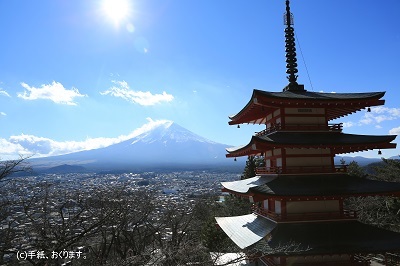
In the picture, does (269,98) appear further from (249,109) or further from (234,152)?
(234,152)

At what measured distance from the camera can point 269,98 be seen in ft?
38.6

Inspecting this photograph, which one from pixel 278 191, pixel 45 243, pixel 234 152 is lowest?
pixel 45 243

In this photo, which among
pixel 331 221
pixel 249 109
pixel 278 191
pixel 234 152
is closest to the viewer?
pixel 278 191

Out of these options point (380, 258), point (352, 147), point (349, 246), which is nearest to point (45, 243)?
point (349, 246)

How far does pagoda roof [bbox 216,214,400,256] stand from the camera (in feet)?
33.1

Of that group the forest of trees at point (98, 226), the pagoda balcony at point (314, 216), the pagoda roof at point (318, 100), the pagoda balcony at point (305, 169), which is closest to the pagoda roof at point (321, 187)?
the pagoda balcony at point (305, 169)

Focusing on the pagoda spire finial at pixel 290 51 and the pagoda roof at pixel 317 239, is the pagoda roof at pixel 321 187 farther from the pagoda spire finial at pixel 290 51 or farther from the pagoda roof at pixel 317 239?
the pagoda spire finial at pixel 290 51

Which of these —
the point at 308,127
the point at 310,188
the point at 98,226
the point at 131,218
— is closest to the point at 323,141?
the point at 308,127

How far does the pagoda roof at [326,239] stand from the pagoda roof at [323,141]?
2952 millimetres

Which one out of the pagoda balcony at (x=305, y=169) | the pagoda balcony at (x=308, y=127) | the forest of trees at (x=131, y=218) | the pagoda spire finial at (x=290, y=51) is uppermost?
the pagoda spire finial at (x=290, y=51)

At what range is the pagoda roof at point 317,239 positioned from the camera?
10.1 m

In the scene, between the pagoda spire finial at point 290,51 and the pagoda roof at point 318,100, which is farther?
the pagoda spire finial at point 290,51

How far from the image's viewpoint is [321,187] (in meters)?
11.5

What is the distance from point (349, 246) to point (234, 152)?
21.0 ft
